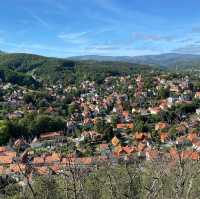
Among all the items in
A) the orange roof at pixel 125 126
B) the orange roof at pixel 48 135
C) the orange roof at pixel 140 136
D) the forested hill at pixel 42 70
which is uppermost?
the forested hill at pixel 42 70

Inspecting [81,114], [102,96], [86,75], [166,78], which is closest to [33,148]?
[81,114]

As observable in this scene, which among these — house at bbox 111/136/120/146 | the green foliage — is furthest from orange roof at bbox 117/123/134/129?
the green foliage

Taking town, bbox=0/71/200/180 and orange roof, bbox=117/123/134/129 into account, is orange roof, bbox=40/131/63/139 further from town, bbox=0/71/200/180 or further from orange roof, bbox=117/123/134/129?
orange roof, bbox=117/123/134/129

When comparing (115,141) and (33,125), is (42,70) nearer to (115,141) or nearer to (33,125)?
(33,125)

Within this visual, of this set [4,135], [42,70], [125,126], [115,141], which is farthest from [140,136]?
[42,70]

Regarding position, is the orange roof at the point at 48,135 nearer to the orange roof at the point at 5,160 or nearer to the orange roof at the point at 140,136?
the orange roof at the point at 140,136

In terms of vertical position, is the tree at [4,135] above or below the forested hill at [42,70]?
below

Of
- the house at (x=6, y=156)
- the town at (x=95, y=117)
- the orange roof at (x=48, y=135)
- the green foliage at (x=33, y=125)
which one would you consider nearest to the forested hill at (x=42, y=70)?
the town at (x=95, y=117)

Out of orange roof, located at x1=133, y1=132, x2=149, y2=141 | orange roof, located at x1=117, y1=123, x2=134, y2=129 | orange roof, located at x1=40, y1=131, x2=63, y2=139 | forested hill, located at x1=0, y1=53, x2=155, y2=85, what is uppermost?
forested hill, located at x1=0, y1=53, x2=155, y2=85
